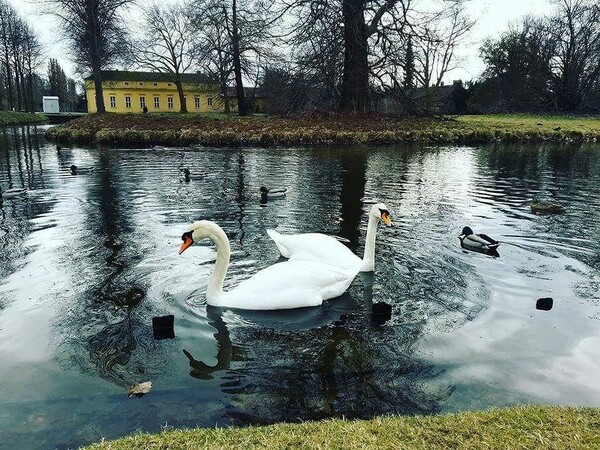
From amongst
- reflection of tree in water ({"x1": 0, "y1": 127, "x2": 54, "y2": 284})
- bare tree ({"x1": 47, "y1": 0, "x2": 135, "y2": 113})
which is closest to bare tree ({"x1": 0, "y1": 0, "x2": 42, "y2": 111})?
bare tree ({"x1": 47, "y1": 0, "x2": 135, "y2": 113})

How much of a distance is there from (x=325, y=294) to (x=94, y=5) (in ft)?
135

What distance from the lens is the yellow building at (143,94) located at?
73.2 meters

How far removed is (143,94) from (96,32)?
3771cm

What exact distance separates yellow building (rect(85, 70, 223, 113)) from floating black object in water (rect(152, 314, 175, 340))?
2757 inches

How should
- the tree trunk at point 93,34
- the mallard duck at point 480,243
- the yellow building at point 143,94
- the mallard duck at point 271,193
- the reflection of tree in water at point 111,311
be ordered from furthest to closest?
the yellow building at point 143,94, the tree trunk at point 93,34, the mallard duck at point 271,193, the mallard duck at point 480,243, the reflection of tree in water at point 111,311

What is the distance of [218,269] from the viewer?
5871mm

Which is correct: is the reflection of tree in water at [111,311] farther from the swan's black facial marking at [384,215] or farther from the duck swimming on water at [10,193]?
the duck swimming on water at [10,193]

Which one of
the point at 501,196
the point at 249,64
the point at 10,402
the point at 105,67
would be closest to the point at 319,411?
the point at 10,402

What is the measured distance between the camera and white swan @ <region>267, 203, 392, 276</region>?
21.4ft

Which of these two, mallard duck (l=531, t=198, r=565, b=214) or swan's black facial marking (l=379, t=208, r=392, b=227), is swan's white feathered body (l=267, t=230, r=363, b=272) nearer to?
swan's black facial marking (l=379, t=208, r=392, b=227)

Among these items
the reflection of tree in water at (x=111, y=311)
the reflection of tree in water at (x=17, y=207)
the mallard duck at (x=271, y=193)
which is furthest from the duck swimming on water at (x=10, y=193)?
the mallard duck at (x=271, y=193)

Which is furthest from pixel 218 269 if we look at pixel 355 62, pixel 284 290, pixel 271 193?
pixel 355 62

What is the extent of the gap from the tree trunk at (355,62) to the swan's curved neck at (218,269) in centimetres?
2232

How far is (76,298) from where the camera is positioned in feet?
19.7
